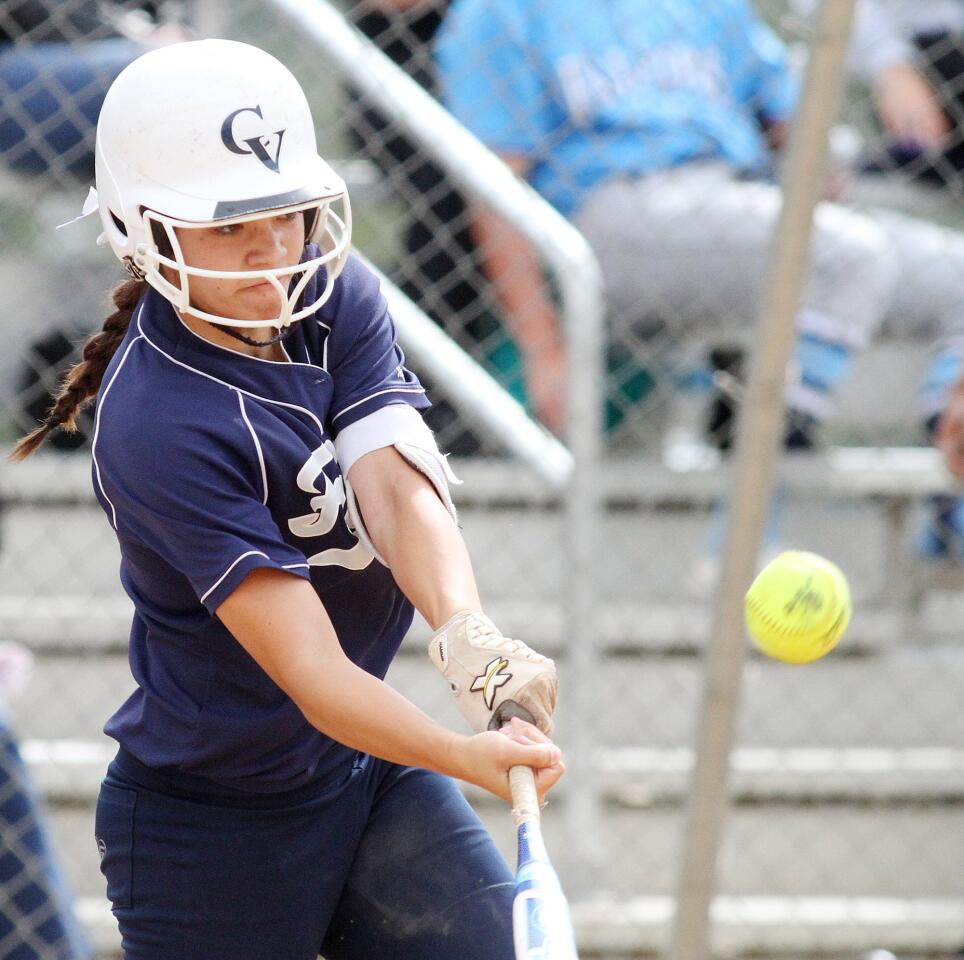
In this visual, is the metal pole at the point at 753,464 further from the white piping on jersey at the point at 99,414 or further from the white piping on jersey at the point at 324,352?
the white piping on jersey at the point at 99,414

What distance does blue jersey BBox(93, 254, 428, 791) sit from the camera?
1.63m

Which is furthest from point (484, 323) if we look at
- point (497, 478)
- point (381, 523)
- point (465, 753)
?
point (465, 753)

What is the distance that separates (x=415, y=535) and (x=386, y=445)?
0.13 m

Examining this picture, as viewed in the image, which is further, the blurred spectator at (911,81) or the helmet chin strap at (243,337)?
the blurred spectator at (911,81)

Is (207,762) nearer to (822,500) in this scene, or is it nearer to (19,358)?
(19,358)

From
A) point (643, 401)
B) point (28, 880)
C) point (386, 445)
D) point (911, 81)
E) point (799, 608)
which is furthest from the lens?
point (911, 81)

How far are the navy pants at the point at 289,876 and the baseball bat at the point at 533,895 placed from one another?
369 millimetres

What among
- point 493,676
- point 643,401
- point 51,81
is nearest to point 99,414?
point 493,676

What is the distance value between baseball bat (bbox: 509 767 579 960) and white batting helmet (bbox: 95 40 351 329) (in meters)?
0.57

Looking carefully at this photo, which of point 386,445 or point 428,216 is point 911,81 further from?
point 386,445

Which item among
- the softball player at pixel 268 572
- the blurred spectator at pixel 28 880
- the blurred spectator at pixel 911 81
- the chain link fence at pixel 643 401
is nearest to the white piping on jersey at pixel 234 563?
the softball player at pixel 268 572

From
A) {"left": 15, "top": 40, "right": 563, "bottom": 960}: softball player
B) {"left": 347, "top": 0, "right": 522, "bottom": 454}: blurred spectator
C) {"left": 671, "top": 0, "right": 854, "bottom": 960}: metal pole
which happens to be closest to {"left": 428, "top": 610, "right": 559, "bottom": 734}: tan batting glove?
{"left": 15, "top": 40, "right": 563, "bottom": 960}: softball player

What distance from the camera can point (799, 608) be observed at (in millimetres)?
2150

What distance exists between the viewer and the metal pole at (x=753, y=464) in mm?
2213
